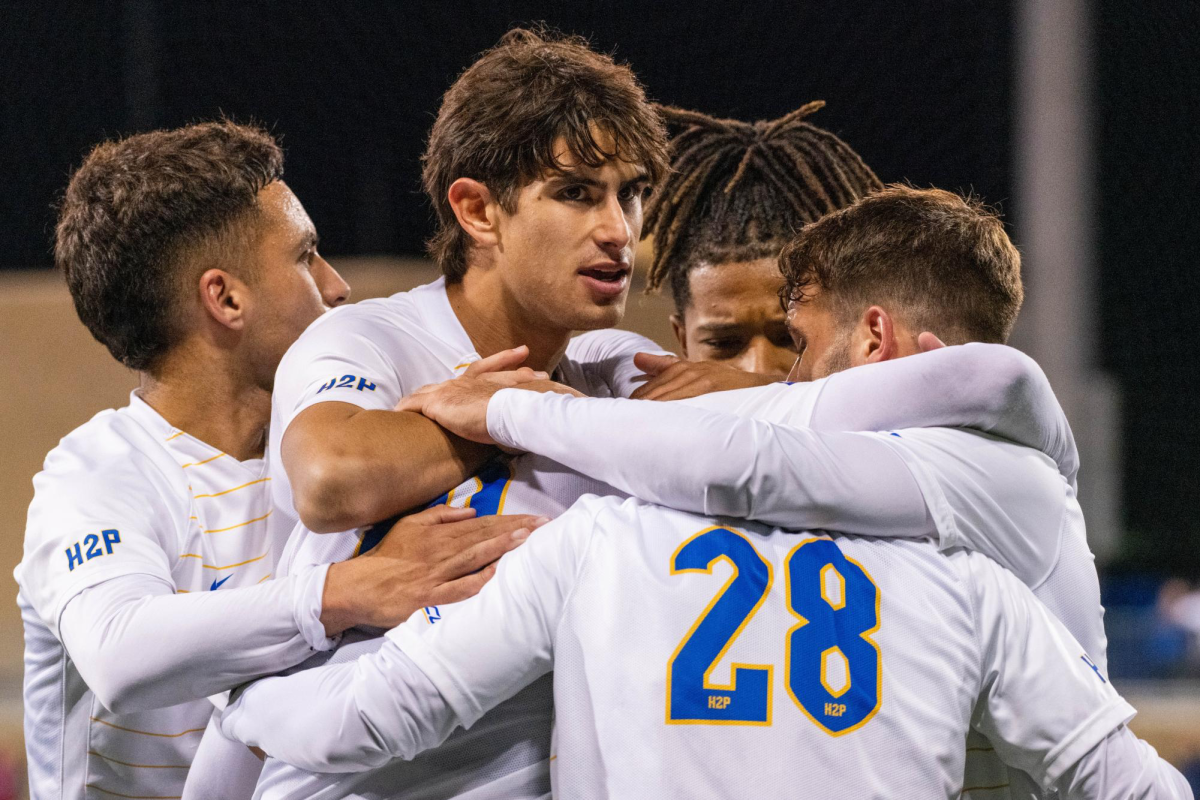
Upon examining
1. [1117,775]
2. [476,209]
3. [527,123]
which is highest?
[527,123]

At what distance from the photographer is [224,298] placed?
2.29 m

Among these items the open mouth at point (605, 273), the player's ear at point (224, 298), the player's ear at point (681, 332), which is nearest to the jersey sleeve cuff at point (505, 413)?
the open mouth at point (605, 273)

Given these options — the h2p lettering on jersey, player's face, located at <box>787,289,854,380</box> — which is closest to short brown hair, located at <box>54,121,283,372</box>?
the h2p lettering on jersey

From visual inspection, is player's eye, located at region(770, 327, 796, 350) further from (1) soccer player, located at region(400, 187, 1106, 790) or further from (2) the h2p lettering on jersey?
(2) the h2p lettering on jersey

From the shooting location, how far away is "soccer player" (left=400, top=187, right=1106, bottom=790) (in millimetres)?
1353

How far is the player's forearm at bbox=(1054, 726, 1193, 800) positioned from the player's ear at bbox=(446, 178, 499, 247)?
1.21 m

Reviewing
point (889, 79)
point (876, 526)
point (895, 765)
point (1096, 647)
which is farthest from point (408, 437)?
point (889, 79)

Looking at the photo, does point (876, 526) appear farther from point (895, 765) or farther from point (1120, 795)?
point (1120, 795)

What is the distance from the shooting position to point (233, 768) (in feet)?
5.98

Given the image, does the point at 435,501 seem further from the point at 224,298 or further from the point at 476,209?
the point at 224,298

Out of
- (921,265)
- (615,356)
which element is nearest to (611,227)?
(615,356)

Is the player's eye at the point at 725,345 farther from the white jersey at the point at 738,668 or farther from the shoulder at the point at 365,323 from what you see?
the white jersey at the point at 738,668

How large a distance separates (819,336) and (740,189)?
985 millimetres

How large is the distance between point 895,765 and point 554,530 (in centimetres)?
49
